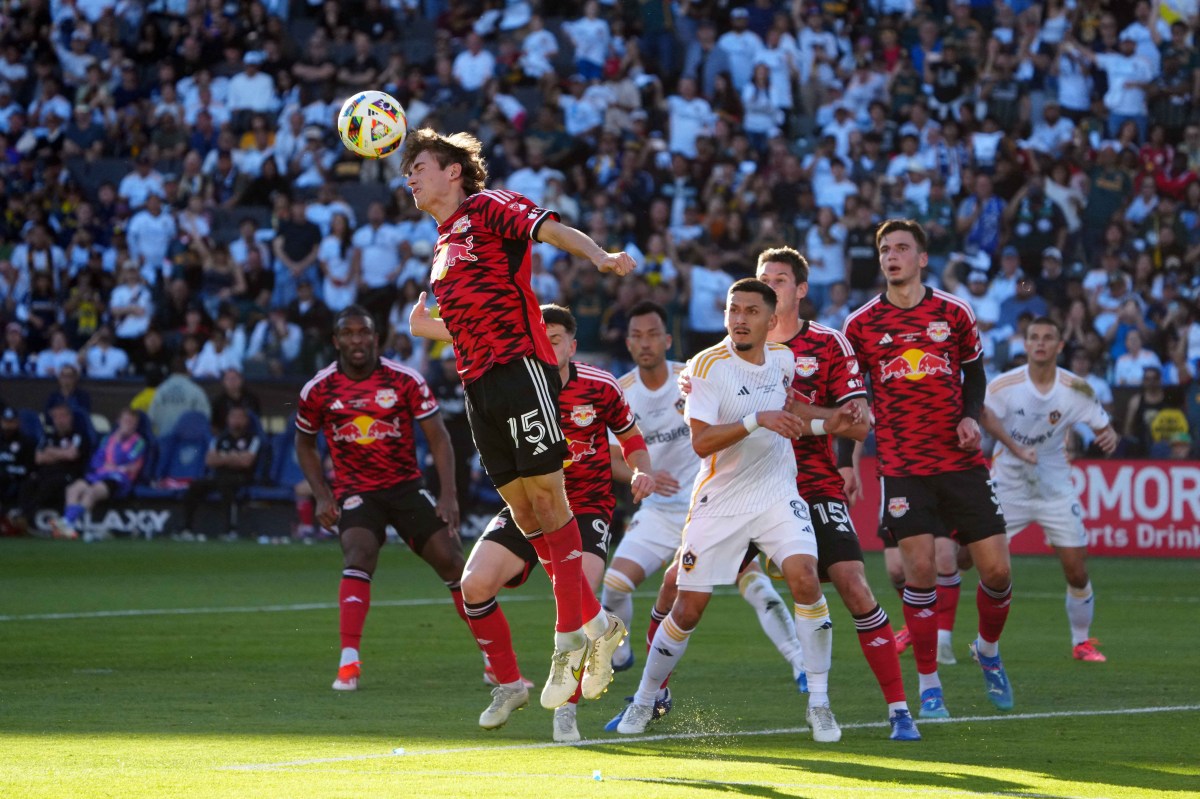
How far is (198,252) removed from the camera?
2588cm

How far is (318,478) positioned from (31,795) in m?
5.31

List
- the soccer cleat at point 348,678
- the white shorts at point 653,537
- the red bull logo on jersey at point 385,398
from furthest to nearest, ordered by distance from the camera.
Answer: the red bull logo on jersey at point 385,398 → the white shorts at point 653,537 → the soccer cleat at point 348,678

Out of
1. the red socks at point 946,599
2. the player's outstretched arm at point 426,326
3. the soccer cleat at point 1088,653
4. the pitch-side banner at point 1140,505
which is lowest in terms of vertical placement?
the pitch-side banner at point 1140,505

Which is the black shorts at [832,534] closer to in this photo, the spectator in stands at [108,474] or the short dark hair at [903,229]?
the short dark hair at [903,229]

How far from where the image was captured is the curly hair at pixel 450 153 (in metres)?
8.34

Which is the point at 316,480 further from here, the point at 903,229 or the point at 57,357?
the point at 57,357

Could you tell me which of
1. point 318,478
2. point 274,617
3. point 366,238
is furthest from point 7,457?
point 318,478

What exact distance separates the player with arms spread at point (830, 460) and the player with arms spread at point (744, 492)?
0.20 meters

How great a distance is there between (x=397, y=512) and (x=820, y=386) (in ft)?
11.1

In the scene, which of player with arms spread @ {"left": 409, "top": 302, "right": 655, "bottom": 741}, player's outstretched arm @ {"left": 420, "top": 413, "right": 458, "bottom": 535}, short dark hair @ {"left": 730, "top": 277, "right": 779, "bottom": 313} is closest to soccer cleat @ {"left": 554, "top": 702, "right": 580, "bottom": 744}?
player with arms spread @ {"left": 409, "top": 302, "right": 655, "bottom": 741}

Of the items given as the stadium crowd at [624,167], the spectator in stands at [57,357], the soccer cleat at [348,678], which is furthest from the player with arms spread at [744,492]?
the spectator in stands at [57,357]

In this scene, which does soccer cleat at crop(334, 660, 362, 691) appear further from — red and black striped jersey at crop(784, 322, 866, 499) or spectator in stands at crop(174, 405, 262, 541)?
spectator in stands at crop(174, 405, 262, 541)

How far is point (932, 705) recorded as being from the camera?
9.57 metres

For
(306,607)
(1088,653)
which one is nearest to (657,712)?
(1088,653)
